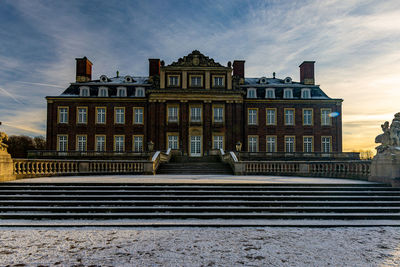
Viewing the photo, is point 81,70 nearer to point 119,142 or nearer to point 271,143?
point 119,142

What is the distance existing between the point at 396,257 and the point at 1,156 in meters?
13.9

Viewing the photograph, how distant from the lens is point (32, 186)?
1046cm

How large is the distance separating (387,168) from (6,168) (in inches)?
637

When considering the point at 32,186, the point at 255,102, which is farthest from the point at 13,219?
A: the point at 255,102

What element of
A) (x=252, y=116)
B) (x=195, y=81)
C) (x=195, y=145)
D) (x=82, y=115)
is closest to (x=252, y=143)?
(x=252, y=116)

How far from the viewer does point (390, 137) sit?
1216 centimetres

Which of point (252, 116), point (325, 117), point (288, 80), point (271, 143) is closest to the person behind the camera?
point (271, 143)

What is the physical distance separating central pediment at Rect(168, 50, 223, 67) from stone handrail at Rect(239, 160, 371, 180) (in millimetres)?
18025

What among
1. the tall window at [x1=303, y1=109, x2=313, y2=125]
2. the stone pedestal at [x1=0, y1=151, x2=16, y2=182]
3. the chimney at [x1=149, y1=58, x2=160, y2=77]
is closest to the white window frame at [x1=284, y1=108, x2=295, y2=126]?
the tall window at [x1=303, y1=109, x2=313, y2=125]

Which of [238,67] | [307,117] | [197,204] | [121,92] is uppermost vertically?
[238,67]

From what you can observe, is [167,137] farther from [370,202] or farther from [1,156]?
[370,202]

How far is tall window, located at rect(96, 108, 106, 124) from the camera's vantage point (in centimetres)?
3497

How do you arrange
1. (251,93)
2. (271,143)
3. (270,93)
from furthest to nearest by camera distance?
1. (270,93)
2. (251,93)
3. (271,143)

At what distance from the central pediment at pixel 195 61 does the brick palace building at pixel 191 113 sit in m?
0.12
